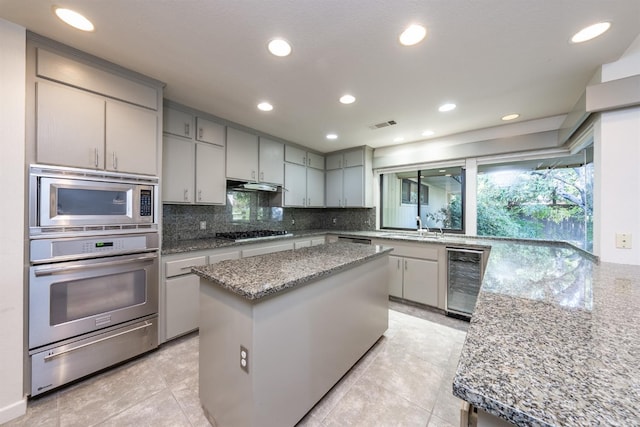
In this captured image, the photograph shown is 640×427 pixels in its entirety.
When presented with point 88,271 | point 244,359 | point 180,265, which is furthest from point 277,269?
point 88,271

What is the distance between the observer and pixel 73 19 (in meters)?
1.47

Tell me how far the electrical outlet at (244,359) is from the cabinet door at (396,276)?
105 inches

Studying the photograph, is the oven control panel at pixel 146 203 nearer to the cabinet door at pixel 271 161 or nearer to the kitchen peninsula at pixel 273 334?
the kitchen peninsula at pixel 273 334

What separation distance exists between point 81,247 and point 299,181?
292cm

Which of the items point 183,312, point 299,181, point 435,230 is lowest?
point 183,312

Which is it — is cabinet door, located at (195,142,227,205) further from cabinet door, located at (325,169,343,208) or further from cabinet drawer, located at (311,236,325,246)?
cabinet door, located at (325,169,343,208)

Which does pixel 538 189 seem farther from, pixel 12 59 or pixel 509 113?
pixel 12 59

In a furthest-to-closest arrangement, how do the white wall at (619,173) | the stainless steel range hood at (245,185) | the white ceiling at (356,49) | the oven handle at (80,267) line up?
the stainless steel range hood at (245,185) → the white wall at (619,173) → the oven handle at (80,267) → the white ceiling at (356,49)

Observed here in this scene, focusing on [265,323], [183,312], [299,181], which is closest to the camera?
[265,323]

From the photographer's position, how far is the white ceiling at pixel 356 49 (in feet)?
4.48

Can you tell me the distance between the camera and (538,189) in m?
3.08

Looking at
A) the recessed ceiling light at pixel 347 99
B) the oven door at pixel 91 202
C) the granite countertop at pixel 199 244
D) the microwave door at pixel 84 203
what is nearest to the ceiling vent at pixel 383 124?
the recessed ceiling light at pixel 347 99

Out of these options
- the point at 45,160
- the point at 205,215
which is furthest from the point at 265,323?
the point at 205,215

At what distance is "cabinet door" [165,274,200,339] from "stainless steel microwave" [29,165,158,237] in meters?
0.61
